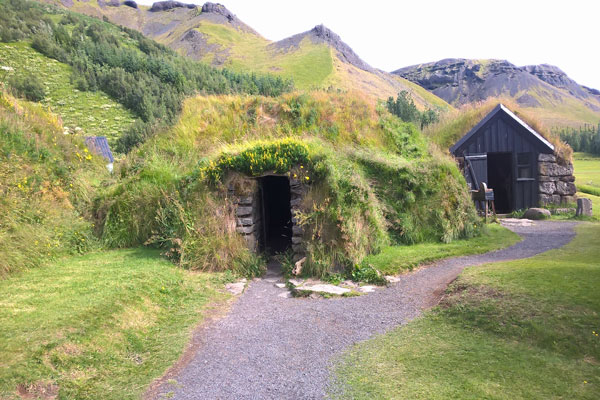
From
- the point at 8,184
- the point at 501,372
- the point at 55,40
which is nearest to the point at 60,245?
the point at 8,184

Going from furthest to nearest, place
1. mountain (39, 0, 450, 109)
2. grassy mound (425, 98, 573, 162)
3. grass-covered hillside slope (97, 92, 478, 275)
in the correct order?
Result: mountain (39, 0, 450, 109)
grassy mound (425, 98, 573, 162)
grass-covered hillside slope (97, 92, 478, 275)

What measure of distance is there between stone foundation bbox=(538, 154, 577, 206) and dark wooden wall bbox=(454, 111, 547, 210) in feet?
0.81

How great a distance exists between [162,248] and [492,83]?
16494 centimetres

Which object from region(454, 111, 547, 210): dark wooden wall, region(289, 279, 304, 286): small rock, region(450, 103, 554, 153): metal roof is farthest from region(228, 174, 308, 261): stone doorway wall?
→ region(454, 111, 547, 210): dark wooden wall

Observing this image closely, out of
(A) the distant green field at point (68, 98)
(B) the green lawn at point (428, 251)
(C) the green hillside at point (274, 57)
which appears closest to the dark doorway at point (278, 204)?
(B) the green lawn at point (428, 251)

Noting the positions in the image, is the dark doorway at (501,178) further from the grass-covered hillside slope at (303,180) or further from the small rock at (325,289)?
the small rock at (325,289)

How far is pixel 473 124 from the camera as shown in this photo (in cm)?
1930

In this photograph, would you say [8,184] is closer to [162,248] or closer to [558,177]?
[162,248]

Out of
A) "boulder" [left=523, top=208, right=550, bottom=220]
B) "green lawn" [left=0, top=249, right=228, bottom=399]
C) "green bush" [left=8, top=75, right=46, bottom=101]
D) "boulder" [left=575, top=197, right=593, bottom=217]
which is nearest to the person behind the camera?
"green lawn" [left=0, top=249, right=228, bottom=399]

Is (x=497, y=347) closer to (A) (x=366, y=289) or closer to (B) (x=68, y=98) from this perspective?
(A) (x=366, y=289)

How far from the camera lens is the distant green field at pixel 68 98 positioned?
28.8m

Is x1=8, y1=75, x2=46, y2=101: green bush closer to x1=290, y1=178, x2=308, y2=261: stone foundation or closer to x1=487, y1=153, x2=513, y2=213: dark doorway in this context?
x1=290, y1=178, x2=308, y2=261: stone foundation

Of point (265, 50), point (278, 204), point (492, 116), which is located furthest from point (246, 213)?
point (265, 50)

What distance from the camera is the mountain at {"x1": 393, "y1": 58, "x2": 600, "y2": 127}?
126 meters
